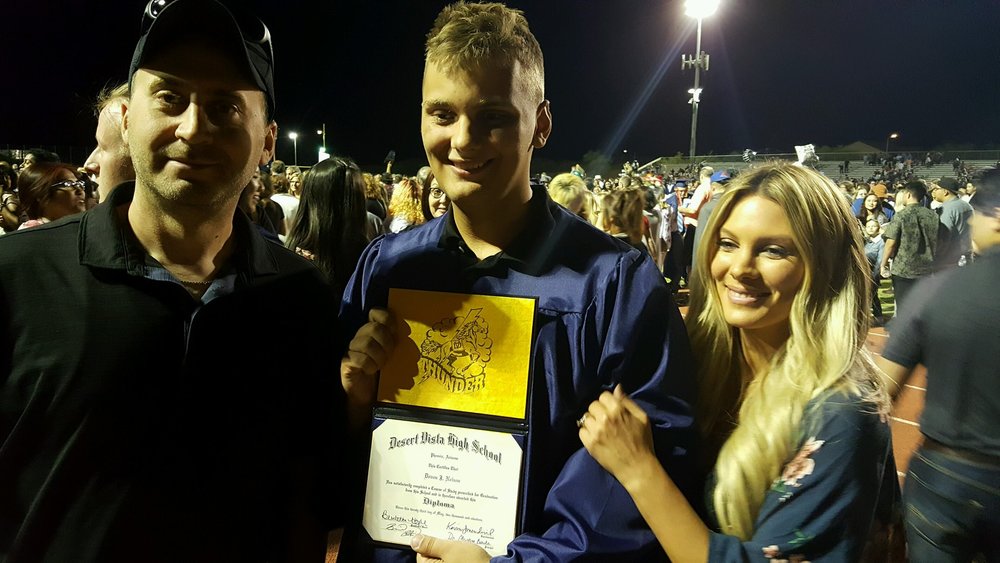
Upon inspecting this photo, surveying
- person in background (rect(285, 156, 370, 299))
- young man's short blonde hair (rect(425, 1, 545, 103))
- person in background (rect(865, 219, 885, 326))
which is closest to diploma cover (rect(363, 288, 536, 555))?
young man's short blonde hair (rect(425, 1, 545, 103))

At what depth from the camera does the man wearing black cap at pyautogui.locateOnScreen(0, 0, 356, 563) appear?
1327 millimetres

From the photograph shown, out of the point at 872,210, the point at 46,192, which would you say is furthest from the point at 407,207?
the point at 872,210

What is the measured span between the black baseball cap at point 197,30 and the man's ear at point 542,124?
30.0 inches

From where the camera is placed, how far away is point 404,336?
1.59 meters

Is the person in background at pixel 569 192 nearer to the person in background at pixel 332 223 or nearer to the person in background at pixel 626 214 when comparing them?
the person in background at pixel 626 214

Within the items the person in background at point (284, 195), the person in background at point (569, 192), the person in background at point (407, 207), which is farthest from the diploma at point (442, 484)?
the person in background at point (284, 195)

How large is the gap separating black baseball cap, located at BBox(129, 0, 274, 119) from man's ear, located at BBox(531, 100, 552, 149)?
76 centimetres

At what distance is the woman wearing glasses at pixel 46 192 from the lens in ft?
12.4

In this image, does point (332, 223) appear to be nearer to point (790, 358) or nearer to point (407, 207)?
point (407, 207)

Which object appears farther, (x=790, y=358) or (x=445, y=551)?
(x=790, y=358)

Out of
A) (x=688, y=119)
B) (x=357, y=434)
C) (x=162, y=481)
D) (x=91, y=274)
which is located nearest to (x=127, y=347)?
(x=91, y=274)
